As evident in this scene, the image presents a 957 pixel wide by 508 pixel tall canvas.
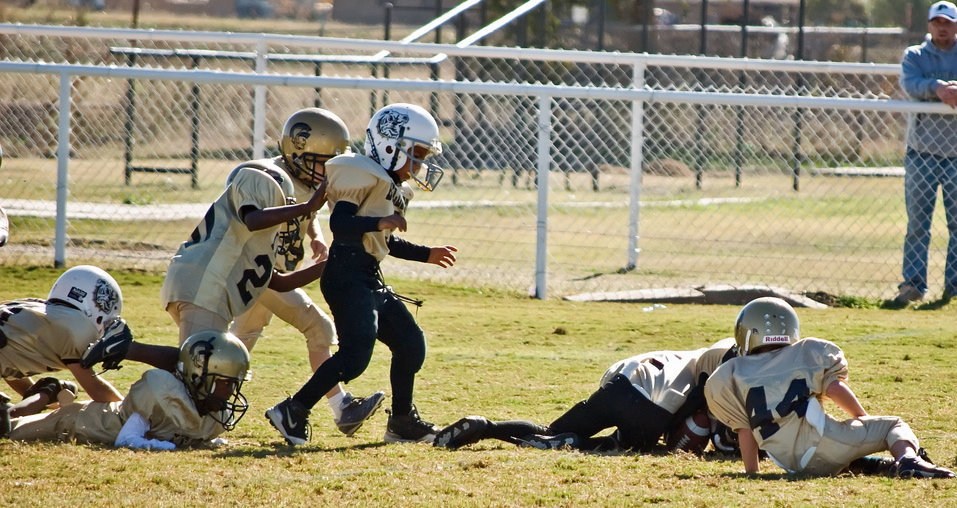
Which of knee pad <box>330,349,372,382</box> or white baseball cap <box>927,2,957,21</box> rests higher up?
white baseball cap <box>927,2,957,21</box>

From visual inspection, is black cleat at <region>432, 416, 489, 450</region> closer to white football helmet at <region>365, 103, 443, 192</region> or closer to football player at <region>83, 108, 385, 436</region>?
football player at <region>83, 108, 385, 436</region>

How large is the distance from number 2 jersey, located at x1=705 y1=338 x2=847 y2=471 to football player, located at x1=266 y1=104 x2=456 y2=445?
1.34 meters

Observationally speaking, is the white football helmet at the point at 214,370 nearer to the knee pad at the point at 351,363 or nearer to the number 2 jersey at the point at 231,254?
the number 2 jersey at the point at 231,254

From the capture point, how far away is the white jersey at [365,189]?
17.7 ft

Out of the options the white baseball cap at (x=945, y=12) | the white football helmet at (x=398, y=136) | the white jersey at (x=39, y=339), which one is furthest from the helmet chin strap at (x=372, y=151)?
the white baseball cap at (x=945, y=12)

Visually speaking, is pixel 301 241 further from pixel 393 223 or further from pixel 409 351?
pixel 393 223

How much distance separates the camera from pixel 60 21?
32.0m

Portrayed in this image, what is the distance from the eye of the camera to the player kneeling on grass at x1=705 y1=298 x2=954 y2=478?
4.89 meters

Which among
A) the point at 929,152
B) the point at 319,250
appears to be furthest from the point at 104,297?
the point at 929,152

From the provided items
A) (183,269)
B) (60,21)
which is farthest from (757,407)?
(60,21)

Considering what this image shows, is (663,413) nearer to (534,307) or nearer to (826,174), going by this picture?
(534,307)

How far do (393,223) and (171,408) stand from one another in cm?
127

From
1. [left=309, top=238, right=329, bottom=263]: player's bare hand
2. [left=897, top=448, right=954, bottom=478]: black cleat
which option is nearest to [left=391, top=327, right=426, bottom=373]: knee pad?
[left=309, top=238, right=329, bottom=263]: player's bare hand

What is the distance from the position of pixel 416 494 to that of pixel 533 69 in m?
13.5
